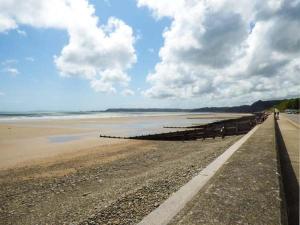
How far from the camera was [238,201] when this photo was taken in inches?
174

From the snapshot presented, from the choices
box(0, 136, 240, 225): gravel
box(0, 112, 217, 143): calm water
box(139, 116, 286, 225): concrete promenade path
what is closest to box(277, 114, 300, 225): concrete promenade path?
box(139, 116, 286, 225): concrete promenade path

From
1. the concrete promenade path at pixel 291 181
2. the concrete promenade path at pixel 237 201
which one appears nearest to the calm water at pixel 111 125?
the concrete promenade path at pixel 291 181

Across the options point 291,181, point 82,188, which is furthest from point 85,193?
point 291,181

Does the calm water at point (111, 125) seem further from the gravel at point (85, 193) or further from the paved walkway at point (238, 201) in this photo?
the paved walkway at point (238, 201)

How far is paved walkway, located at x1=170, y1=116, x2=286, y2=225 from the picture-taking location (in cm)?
377

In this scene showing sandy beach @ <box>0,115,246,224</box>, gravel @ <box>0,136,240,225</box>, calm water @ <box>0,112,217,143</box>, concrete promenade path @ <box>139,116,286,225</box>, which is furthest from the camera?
calm water @ <box>0,112,217,143</box>

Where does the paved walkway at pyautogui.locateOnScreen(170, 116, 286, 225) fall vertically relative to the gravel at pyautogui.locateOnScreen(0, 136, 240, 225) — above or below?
A: above

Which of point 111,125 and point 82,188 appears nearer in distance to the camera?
point 82,188

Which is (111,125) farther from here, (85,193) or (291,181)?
(291,181)

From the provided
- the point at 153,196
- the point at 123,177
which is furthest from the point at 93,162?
the point at 153,196

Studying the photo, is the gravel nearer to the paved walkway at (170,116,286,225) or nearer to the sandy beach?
the sandy beach

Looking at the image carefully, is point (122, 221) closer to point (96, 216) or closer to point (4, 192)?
point (96, 216)

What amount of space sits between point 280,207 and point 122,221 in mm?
2803

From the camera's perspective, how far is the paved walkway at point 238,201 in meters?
3.77
